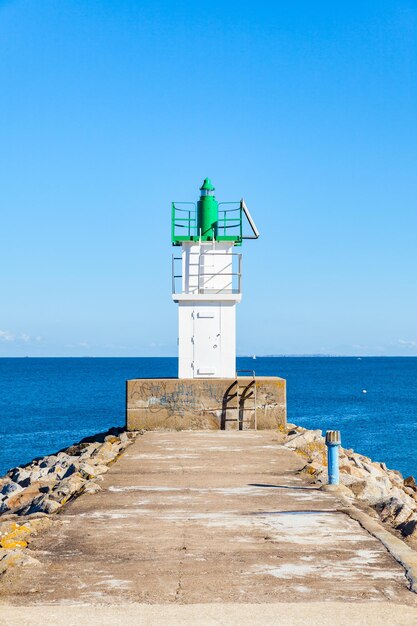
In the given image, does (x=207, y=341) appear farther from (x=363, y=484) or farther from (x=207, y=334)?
(x=363, y=484)

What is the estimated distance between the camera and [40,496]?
9258 mm

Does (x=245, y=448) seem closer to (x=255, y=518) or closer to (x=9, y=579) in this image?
(x=255, y=518)

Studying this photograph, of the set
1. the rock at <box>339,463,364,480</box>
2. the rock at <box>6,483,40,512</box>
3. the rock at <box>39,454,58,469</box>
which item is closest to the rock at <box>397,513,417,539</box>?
the rock at <box>6,483,40,512</box>

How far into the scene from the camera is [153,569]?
5582 millimetres

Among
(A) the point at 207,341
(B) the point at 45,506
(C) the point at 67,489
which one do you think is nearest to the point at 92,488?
(C) the point at 67,489

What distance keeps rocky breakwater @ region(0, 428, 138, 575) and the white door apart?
2039mm

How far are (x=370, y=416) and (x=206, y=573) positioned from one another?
132 ft

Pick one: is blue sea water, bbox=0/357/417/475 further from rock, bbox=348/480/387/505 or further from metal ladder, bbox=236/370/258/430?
rock, bbox=348/480/387/505

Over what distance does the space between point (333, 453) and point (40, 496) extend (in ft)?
10.8

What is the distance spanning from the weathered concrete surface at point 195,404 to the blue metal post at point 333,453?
19.9 feet

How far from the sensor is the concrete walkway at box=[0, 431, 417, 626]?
4820 mm

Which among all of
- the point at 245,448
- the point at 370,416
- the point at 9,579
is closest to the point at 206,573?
the point at 9,579

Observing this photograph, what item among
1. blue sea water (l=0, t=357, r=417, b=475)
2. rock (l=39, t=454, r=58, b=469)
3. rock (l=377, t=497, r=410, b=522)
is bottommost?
blue sea water (l=0, t=357, r=417, b=475)

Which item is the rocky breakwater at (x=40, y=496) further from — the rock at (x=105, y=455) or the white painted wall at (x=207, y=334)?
the white painted wall at (x=207, y=334)
